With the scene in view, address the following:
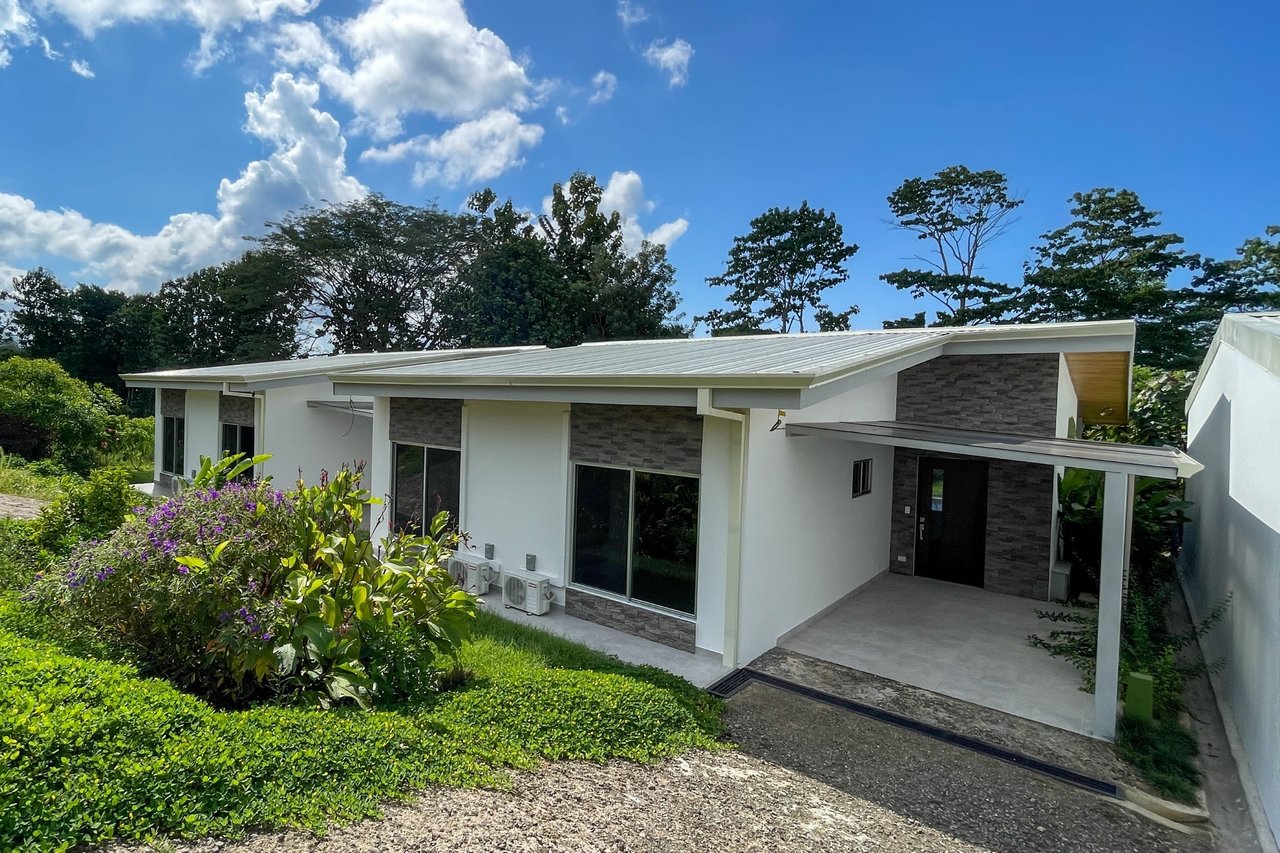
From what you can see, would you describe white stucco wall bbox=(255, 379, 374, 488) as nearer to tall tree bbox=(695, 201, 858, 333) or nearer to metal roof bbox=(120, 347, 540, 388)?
metal roof bbox=(120, 347, 540, 388)

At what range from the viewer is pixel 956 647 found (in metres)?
7.53

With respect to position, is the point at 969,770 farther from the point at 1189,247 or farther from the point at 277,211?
the point at 277,211

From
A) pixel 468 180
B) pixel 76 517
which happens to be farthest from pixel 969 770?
pixel 468 180

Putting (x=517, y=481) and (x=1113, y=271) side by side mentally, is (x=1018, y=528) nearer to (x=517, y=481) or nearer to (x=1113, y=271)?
(x=517, y=481)

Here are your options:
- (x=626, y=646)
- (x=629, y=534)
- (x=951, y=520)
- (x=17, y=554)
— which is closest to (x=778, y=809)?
(x=626, y=646)

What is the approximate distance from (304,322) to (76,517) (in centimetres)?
2770

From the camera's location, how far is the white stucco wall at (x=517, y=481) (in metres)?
8.23

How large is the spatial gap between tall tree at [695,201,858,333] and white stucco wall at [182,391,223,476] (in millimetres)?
23350

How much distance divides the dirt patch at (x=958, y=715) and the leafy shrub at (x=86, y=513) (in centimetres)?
813

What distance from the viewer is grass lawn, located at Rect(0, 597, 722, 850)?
2.97 metres

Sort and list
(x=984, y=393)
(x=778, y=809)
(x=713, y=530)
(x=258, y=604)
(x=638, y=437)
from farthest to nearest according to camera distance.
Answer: (x=984, y=393)
(x=638, y=437)
(x=713, y=530)
(x=258, y=604)
(x=778, y=809)

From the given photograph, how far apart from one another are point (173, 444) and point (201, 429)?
179cm

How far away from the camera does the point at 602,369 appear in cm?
758

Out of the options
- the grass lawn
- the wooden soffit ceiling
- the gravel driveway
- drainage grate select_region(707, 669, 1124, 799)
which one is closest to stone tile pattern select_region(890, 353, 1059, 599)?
the wooden soffit ceiling
